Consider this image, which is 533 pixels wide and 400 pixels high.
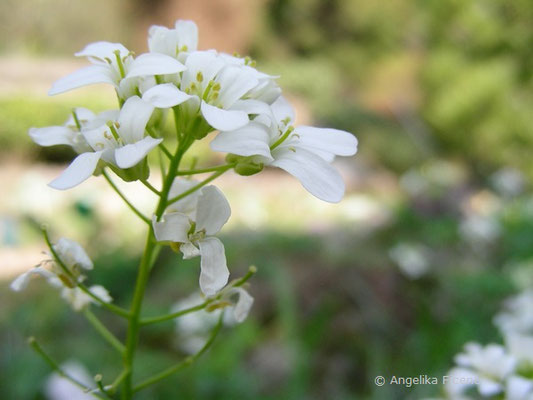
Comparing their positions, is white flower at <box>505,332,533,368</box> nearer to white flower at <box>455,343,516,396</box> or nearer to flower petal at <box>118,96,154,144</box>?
white flower at <box>455,343,516,396</box>

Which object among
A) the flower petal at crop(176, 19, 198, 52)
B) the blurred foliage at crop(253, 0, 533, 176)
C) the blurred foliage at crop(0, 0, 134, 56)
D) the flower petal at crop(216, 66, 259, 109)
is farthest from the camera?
the blurred foliage at crop(0, 0, 134, 56)

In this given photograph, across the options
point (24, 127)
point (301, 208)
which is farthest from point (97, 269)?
point (24, 127)

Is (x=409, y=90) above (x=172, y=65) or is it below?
above

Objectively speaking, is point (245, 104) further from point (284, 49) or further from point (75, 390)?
point (284, 49)

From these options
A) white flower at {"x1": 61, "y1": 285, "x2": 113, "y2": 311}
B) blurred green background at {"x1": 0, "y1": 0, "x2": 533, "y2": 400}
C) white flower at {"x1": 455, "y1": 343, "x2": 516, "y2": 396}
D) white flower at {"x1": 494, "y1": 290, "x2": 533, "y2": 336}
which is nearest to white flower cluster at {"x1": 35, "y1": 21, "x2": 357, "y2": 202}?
white flower at {"x1": 61, "y1": 285, "x2": 113, "y2": 311}

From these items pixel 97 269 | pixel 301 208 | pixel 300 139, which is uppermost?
pixel 301 208

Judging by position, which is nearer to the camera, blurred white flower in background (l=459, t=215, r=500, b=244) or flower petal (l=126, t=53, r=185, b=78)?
Answer: flower petal (l=126, t=53, r=185, b=78)

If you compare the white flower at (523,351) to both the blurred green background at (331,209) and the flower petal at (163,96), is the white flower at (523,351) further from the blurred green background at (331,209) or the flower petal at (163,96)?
the flower petal at (163,96)
